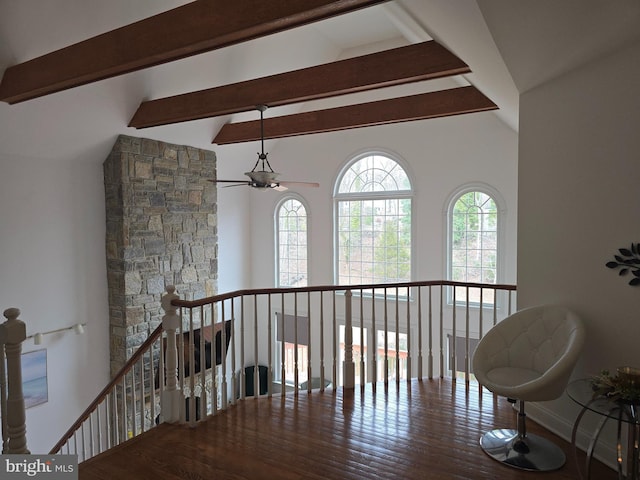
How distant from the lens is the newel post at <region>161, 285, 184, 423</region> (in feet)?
9.59

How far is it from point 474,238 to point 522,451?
14.0ft

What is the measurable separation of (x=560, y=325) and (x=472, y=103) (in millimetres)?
2938

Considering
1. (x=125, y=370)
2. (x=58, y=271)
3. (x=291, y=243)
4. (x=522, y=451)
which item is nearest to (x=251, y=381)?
(x=291, y=243)

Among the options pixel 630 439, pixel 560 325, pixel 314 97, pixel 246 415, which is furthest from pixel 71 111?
pixel 630 439

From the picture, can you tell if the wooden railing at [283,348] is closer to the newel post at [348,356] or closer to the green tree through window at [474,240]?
the newel post at [348,356]

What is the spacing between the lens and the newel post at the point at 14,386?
198 cm

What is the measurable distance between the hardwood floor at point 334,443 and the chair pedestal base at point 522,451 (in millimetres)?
47

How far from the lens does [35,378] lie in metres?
4.95

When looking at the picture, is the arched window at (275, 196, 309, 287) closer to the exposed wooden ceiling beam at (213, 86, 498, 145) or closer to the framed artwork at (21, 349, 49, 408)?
the exposed wooden ceiling beam at (213, 86, 498, 145)

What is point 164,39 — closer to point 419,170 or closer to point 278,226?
point 419,170

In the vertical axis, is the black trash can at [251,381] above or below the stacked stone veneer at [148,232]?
below

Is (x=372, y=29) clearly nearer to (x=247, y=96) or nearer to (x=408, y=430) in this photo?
(x=247, y=96)

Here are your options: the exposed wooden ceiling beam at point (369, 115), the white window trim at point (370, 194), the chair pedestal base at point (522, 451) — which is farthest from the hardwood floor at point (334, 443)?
the white window trim at point (370, 194)

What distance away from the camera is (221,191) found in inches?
300
